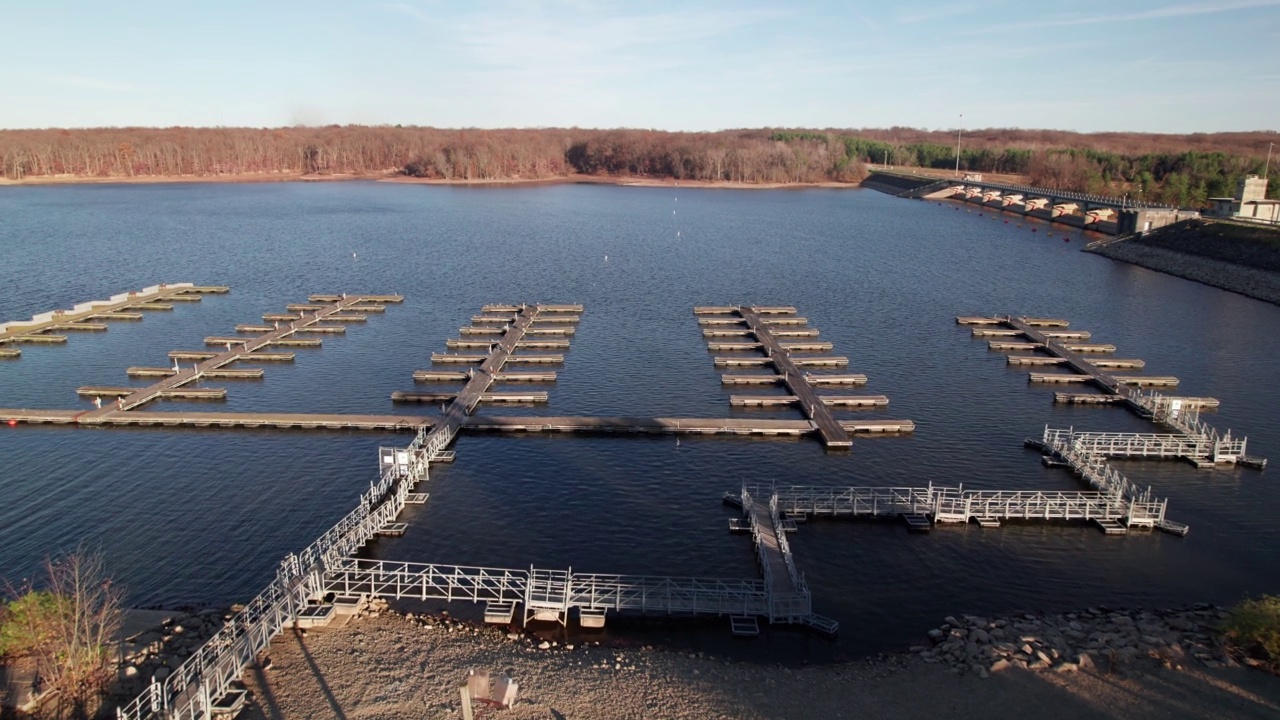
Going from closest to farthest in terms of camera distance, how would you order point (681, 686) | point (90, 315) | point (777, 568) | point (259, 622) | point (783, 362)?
point (681, 686)
point (259, 622)
point (777, 568)
point (783, 362)
point (90, 315)

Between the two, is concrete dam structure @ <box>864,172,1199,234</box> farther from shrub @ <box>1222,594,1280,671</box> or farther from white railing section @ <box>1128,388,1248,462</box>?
shrub @ <box>1222,594,1280,671</box>

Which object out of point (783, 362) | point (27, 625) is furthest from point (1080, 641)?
point (783, 362)

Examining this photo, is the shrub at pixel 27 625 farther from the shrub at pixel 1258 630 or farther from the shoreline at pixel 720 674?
the shrub at pixel 1258 630

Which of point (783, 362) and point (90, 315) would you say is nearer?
point (783, 362)

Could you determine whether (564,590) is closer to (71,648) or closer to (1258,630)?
(71,648)

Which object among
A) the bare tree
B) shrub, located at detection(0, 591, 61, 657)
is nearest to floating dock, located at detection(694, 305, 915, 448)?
the bare tree

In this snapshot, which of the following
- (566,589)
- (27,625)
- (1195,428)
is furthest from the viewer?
(1195,428)

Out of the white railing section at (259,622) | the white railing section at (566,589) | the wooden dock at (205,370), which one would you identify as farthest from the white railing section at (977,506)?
the wooden dock at (205,370)
